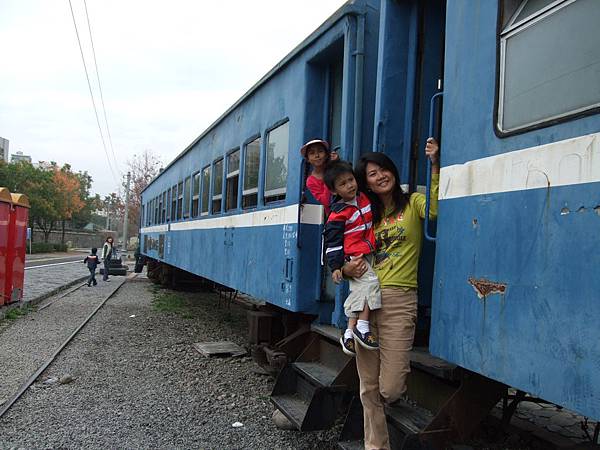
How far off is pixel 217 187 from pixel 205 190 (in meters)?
1.00

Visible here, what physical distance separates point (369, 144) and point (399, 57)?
0.76m

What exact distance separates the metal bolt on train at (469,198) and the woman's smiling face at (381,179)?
0.33m

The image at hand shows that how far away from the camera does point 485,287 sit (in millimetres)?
2445

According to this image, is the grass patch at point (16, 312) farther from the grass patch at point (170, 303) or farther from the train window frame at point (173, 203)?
the train window frame at point (173, 203)

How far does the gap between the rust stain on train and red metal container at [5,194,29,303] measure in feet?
33.4

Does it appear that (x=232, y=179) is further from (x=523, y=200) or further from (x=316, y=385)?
(x=523, y=200)

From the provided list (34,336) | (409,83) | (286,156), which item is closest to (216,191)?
(286,156)

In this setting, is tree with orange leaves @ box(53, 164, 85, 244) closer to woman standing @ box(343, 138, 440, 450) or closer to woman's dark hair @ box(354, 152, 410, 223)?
woman's dark hair @ box(354, 152, 410, 223)

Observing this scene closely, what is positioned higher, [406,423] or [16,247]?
[16,247]

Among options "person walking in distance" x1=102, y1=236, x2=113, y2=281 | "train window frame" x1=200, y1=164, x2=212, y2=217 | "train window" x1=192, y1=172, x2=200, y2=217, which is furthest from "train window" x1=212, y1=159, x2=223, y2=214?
"person walking in distance" x1=102, y1=236, x2=113, y2=281

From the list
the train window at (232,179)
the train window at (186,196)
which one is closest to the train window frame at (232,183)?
the train window at (232,179)

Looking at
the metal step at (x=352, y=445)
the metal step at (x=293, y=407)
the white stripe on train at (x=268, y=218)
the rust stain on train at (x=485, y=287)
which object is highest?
the white stripe on train at (x=268, y=218)

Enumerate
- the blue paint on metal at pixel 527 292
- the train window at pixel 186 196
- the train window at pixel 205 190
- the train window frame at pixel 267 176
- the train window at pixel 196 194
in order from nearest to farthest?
the blue paint on metal at pixel 527 292 → the train window frame at pixel 267 176 → the train window at pixel 205 190 → the train window at pixel 196 194 → the train window at pixel 186 196

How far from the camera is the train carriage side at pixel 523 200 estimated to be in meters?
1.96
